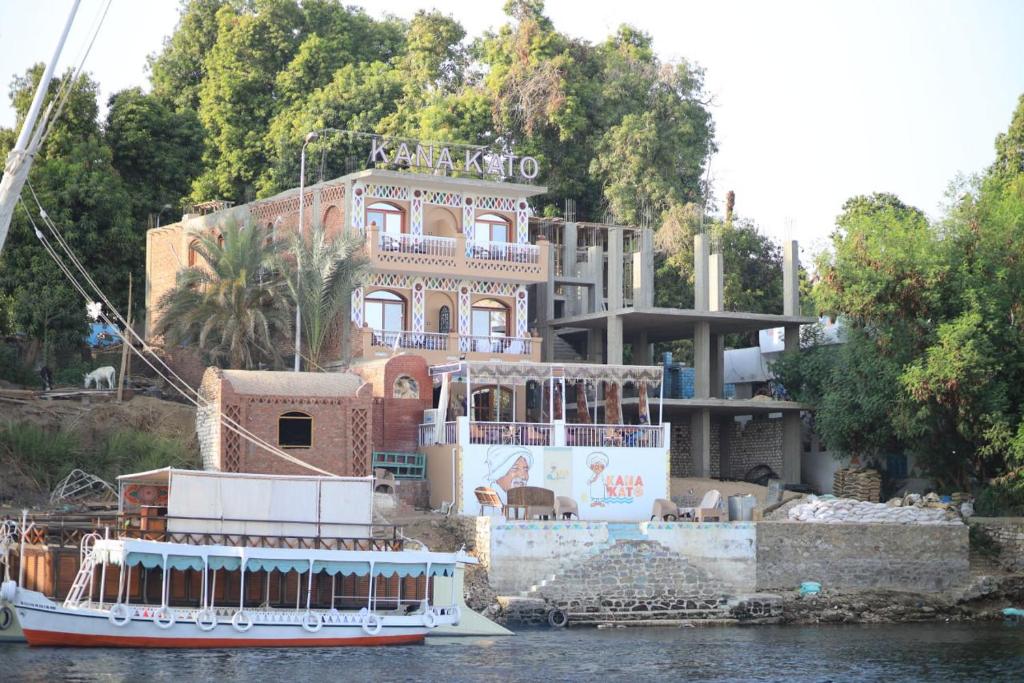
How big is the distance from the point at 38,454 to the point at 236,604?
34.2ft

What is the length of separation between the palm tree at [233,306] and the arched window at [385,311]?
297 cm

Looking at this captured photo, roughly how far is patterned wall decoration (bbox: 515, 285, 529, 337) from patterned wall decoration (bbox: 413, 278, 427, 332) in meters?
3.16

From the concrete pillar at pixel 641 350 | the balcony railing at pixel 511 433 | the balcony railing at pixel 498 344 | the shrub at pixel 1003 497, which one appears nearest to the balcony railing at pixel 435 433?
the balcony railing at pixel 511 433

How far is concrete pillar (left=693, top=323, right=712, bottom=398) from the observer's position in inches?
1978

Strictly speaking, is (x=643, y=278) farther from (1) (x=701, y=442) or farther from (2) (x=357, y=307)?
(2) (x=357, y=307)

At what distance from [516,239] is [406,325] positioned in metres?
4.98

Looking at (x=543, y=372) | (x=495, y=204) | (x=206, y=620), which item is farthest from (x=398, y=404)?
(x=206, y=620)

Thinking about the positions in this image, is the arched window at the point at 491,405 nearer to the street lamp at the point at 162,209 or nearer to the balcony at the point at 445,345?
the balcony at the point at 445,345

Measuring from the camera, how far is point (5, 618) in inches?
1203

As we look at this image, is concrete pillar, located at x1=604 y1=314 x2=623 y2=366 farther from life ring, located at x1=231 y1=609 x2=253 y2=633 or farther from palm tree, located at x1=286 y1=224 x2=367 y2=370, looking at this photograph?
life ring, located at x1=231 y1=609 x2=253 y2=633

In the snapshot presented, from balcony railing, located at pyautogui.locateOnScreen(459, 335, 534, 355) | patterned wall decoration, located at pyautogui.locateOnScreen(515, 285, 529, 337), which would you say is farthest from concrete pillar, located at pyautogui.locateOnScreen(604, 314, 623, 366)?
patterned wall decoration, located at pyautogui.locateOnScreen(515, 285, 529, 337)

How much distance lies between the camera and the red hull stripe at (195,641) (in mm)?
29672

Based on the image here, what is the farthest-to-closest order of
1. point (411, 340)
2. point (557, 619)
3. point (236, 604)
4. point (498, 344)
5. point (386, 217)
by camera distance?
point (386, 217)
point (498, 344)
point (411, 340)
point (557, 619)
point (236, 604)

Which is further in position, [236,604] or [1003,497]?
[1003,497]
